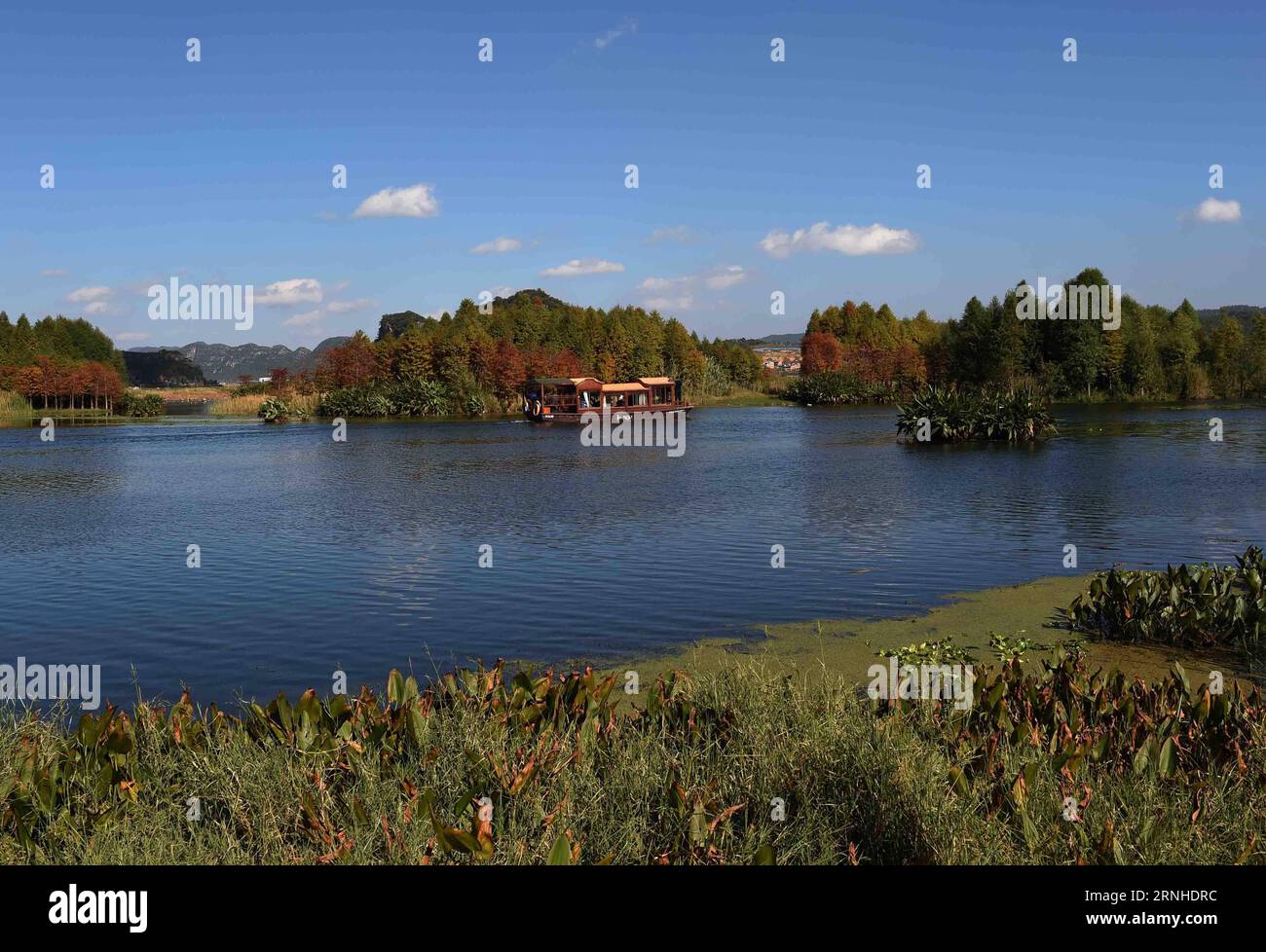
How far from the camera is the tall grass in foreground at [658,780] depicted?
5.56 metres

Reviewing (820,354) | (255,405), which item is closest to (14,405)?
(255,405)

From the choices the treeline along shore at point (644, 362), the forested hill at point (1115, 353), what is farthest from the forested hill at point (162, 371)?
the forested hill at point (1115, 353)

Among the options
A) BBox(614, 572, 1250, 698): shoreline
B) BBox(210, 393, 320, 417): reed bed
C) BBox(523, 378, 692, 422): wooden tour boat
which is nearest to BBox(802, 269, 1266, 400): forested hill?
BBox(523, 378, 692, 422): wooden tour boat

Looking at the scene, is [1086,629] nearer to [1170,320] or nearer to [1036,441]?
[1036,441]

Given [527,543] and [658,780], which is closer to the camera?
[658,780]

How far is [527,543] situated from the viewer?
A: 830 inches

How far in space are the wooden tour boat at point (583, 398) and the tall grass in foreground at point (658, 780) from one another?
71.5 metres

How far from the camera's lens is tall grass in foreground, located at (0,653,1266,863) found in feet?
18.2

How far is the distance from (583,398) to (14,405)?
49.9m

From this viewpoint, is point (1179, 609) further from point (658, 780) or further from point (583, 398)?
point (583, 398)

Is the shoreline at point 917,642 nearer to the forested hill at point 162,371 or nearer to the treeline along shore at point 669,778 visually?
the treeline along shore at point 669,778

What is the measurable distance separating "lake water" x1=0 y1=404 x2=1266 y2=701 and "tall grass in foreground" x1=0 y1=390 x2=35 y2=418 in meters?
47.7
